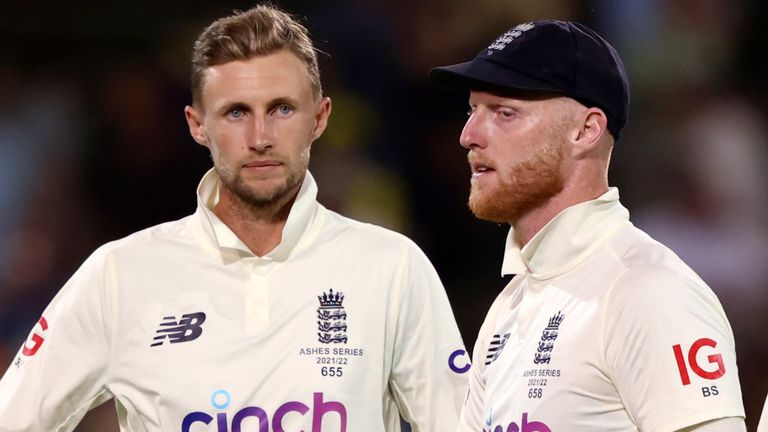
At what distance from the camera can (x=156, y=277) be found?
3.18 metres

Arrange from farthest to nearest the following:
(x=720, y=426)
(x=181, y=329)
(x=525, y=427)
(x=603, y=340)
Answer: (x=181, y=329), (x=525, y=427), (x=603, y=340), (x=720, y=426)

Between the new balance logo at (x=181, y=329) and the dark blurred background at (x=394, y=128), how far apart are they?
2.13 meters

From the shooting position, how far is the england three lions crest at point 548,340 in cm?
243

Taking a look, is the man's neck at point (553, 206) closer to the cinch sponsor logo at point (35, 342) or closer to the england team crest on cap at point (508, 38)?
the england team crest on cap at point (508, 38)

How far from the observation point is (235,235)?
10.4 ft

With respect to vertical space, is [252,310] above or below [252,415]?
above

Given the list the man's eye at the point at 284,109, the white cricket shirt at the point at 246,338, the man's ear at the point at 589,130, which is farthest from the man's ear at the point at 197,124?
the man's ear at the point at 589,130

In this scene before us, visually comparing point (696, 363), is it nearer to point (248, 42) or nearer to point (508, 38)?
point (508, 38)

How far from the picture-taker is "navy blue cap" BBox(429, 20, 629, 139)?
2.62 m

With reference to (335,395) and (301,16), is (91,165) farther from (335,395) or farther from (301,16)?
(335,395)

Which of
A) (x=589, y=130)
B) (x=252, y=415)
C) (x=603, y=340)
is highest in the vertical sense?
(x=589, y=130)

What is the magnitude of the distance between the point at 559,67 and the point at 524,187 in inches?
11.2

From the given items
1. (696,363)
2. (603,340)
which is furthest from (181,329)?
(696,363)

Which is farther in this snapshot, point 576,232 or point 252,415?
point 252,415
